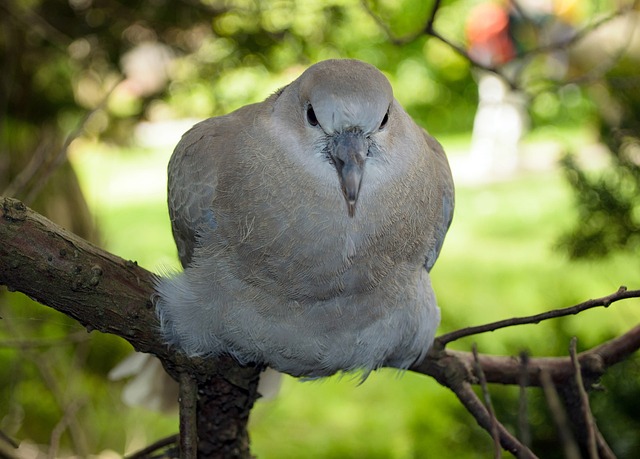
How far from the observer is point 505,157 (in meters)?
8.22

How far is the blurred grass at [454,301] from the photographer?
2.72m

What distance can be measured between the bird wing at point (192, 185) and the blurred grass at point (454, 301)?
135mm

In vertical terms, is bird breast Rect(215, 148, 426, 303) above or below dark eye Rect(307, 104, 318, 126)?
below

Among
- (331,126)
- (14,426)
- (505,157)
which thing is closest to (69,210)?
(14,426)

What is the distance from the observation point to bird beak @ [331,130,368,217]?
150 centimetres

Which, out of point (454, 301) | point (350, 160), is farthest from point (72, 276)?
point (454, 301)

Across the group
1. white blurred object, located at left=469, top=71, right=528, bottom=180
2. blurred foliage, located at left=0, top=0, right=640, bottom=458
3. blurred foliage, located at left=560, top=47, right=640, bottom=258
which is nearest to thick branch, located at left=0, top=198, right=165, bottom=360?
blurred foliage, located at left=0, top=0, right=640, bottom=458

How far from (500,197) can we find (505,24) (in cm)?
173

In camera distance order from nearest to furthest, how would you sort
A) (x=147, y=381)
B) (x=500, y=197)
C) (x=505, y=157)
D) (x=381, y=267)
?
(x=381, y=267)
(x=147, y=381)
(x=500, y=197)
(x=505, y=157)

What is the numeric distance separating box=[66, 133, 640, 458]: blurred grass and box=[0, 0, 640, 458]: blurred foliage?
0.06ft

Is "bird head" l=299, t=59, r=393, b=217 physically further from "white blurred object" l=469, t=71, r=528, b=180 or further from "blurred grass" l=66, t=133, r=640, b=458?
"white blurred object" l=469, t=71, r=528, b=180

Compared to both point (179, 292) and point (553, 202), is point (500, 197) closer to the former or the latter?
point (553, 202)

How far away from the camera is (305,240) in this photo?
1673 millimetres

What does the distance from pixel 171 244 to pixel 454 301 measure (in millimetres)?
2403
